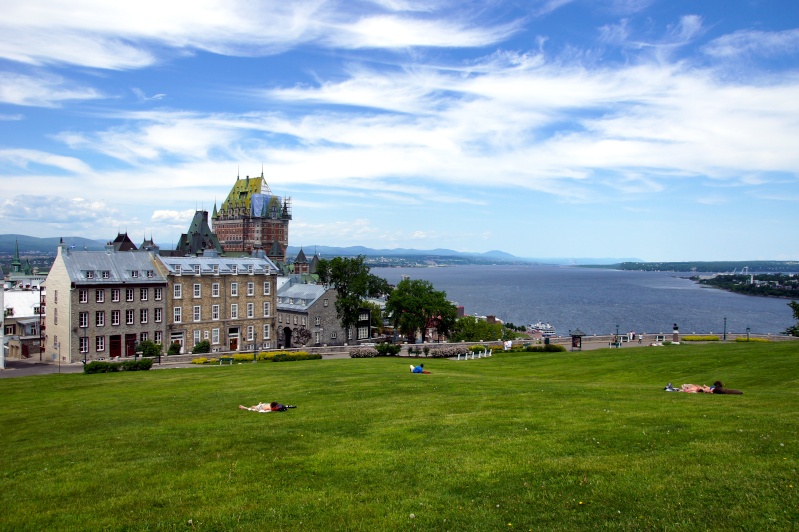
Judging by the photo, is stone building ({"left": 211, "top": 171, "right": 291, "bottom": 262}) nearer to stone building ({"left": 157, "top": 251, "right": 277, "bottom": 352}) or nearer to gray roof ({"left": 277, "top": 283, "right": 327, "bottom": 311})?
gray roof ({"left": 277, "top": 283, "right": 327, "bottom": 311})

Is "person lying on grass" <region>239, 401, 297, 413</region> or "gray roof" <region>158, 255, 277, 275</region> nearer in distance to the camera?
"person lying on grass" <region>239, 401, 297, 413</region>

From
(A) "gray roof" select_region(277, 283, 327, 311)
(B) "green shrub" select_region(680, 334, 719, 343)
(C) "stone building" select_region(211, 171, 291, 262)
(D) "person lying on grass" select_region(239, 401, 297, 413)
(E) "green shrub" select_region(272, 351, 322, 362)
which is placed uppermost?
(C) "stone building" select_region(211, 171, 291, 262)

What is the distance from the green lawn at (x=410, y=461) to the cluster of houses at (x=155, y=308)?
115ft

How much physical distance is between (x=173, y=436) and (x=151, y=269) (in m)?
49.9

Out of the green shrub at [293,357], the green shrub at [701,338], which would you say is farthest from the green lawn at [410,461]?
the green shrub at [701,338]

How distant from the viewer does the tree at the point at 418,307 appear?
254 ft

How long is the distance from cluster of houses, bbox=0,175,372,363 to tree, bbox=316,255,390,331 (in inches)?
61.5

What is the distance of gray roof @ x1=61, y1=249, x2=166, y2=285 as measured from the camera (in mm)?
58156

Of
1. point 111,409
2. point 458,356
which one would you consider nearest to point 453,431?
point 111,409

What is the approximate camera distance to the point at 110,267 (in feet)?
201

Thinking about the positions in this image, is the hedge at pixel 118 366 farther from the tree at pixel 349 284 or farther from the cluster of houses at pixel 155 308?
the tree at pixel 349 284

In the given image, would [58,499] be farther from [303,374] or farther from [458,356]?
[458,356]

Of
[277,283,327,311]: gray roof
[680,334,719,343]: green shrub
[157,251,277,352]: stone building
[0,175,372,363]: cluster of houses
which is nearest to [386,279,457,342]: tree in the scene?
[0,175,372,363]: cluster of houses

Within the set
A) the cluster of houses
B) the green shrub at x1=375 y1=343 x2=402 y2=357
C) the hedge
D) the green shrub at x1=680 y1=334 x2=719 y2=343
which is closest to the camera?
the hedge
